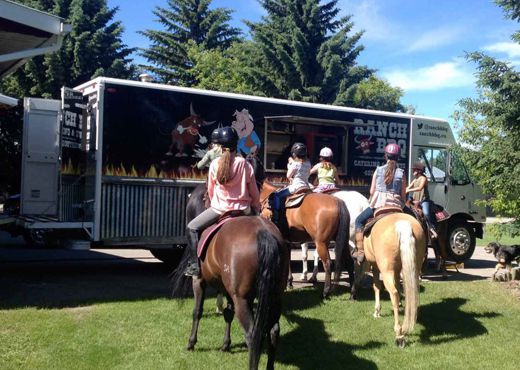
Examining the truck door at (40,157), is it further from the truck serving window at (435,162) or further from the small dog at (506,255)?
the small dog at (506,255)

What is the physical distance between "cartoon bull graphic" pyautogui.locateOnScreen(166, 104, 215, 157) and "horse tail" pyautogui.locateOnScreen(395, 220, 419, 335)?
15.3ft

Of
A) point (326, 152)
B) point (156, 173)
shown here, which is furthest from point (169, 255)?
point (326, 152)

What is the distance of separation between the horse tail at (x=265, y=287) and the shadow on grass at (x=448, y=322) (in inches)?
103

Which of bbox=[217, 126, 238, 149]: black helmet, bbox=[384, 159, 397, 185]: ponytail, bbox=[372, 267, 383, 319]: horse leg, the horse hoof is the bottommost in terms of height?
the horse hoof

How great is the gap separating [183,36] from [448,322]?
114 ft

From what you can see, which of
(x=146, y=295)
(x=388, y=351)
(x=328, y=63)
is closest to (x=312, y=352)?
(x=388, y=351)

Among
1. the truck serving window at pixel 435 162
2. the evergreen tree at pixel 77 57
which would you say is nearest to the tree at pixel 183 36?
the evergreen tree at pixel 77 57

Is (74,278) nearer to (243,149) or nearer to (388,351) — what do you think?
(243,149)

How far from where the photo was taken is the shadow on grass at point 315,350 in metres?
5.52

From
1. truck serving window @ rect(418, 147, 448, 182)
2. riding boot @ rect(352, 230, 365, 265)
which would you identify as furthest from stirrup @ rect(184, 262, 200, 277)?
truck serving window @ rect(418, 147, 448, 182)

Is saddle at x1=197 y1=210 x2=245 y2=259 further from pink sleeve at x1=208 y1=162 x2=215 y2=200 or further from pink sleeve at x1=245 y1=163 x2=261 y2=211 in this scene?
pink sleeve at x1=208 y1=162 x2=215 y2=200

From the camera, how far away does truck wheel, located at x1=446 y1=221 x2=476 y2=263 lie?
42.0 feet

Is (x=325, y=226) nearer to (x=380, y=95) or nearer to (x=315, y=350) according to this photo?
(x=315, y=350)

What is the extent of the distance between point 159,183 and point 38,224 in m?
2.12
